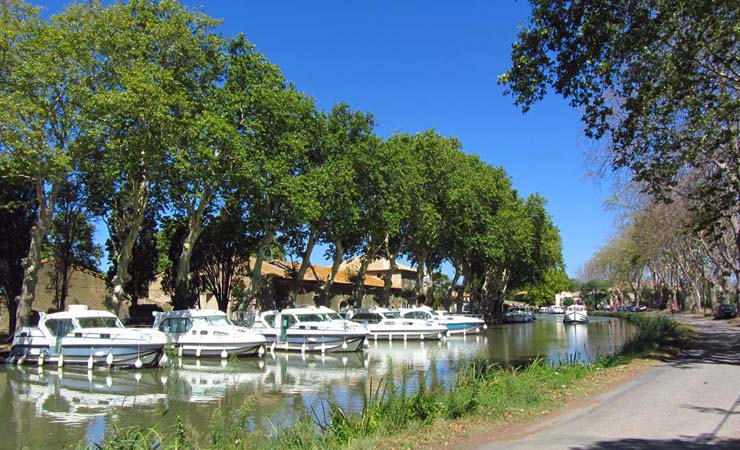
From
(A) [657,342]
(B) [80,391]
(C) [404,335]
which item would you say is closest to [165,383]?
(B) [80,391]

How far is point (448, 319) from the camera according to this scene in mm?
47625

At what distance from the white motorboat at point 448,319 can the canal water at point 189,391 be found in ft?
37.3

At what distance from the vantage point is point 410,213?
141 ft

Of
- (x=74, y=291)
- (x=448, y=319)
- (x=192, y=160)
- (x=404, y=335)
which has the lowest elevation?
(x=404, y=335)

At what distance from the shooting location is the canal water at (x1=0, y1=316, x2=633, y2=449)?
1402 centimetres

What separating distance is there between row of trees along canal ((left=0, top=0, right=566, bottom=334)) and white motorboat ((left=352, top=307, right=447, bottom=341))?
3.64 m

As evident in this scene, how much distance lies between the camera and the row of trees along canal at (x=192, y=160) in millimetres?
24438

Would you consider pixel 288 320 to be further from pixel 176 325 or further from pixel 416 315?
pixel 416 315

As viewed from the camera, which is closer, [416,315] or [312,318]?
[312,318]

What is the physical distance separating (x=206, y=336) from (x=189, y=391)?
989cm

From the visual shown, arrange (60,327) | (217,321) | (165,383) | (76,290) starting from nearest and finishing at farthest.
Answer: (165,383) → (60,327) → (217,321) → (76,290)

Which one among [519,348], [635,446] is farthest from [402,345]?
[635,446]

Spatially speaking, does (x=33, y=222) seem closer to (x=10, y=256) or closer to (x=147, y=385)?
(x=10, y=256)

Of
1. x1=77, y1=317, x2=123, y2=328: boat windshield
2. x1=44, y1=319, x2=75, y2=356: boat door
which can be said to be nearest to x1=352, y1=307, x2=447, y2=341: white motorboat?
x1=77, y1=317, x2=123, y2=328: boat windshield
